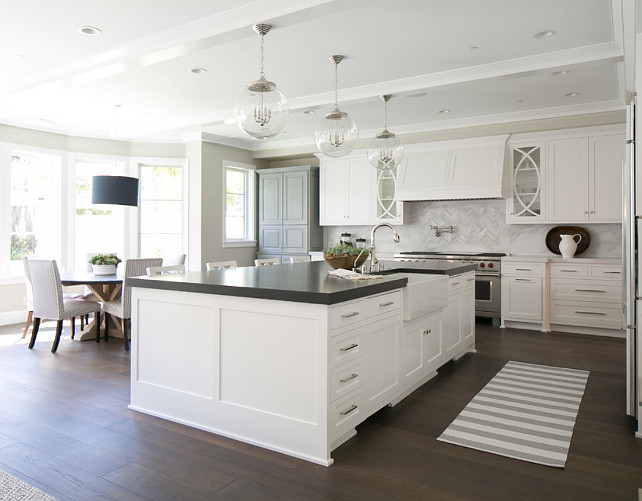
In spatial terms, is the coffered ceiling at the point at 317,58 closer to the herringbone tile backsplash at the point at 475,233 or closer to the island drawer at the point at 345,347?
the herringbone tile backsplash at the point at 475,233

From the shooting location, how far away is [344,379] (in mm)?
2604

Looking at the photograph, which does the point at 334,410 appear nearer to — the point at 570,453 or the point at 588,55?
the point at 570,453

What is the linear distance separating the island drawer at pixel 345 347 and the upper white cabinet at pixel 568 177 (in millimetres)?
4377

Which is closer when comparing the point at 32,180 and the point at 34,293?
the point at 34,293

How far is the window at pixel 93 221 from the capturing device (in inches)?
288

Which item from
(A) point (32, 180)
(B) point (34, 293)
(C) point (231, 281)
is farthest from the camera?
(A) point (32, 180)

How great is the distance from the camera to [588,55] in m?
4.07

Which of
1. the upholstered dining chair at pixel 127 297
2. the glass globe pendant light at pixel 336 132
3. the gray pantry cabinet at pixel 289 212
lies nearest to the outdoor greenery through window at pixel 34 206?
the upholstered dining chair at pixel 127 297

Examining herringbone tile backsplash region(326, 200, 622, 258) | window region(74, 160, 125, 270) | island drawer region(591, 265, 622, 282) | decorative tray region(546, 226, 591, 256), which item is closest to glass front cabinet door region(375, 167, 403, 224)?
herringbone tile backsplash region(326, 200, 622, 258)

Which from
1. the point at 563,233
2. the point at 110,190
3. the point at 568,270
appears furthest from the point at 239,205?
the point at 568,270

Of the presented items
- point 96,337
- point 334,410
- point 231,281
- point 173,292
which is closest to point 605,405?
point 334,410

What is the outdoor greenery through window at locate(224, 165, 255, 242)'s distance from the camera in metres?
8.09

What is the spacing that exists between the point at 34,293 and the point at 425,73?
4.53 m

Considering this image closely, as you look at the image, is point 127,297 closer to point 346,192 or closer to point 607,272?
point 346,192
